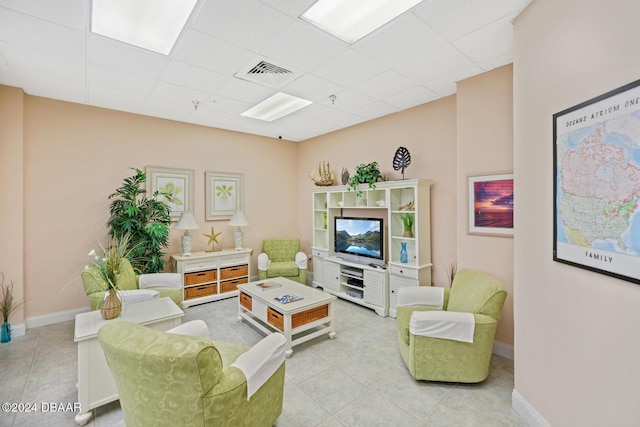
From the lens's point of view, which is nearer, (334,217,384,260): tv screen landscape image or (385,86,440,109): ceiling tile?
(385,86,440,109): ceiling tile

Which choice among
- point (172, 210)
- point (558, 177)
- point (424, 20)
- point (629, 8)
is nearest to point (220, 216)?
point (172, 210)

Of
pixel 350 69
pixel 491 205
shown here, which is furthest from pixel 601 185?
pixel 350 69

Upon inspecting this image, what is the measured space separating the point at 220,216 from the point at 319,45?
3.51m

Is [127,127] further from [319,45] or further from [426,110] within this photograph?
[426,110]

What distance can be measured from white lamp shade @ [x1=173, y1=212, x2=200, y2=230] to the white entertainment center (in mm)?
2070

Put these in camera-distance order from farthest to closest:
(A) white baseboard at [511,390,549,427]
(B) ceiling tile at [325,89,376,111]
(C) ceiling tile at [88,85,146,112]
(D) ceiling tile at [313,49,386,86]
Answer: (B) ceiling tile at [325,89,376,111]
(C) ceiling tile at [88,85,146,112]
(D) ceiling tile at [313,49,386,86]
(A) white baseboard at [511,390,549,427]

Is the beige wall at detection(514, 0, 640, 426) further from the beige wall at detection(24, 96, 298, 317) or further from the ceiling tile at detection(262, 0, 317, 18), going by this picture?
the beige wall at detection(24, 96, 298, 317)

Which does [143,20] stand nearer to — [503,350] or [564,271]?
[564,271]

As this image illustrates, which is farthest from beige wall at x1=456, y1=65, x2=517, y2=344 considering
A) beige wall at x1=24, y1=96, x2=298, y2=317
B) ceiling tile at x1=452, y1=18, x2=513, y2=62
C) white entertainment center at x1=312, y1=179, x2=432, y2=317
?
beige wall at x1=24, y1=96, x2=298, y2=317

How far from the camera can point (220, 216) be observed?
197 inches

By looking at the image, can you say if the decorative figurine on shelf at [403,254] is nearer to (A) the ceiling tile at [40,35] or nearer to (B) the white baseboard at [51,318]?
(A) the ceiling tile at [40,35]

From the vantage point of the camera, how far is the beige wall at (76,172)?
3.49m

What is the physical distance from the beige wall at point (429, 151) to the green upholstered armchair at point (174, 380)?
114 inches

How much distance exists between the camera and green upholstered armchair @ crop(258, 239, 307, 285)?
15.4 feet
